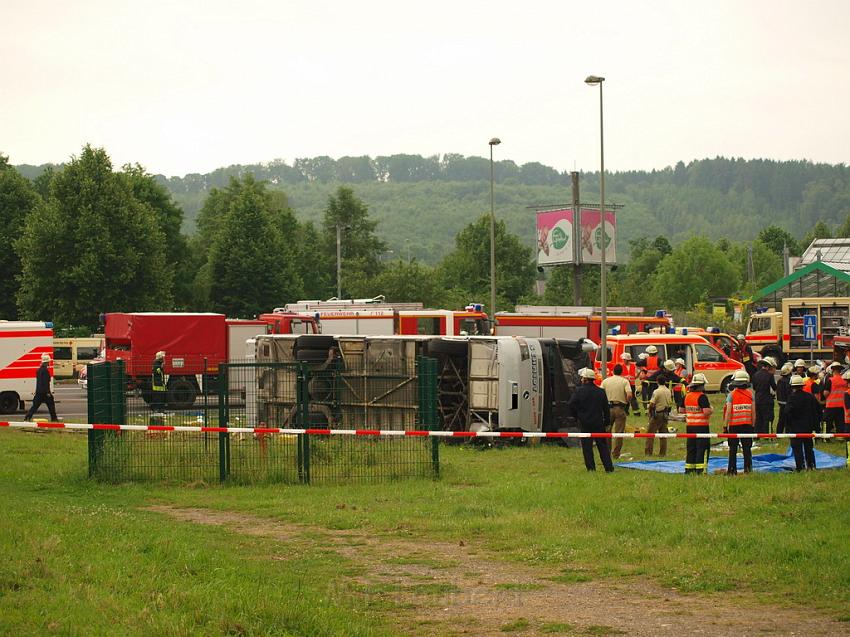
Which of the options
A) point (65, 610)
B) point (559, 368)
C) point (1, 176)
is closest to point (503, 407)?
point (559, 368)

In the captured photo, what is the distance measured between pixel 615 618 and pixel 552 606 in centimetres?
62

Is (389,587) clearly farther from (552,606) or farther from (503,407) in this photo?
(503,407)

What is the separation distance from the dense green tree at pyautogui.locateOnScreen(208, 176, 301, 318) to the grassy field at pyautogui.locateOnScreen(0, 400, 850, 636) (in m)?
56.0

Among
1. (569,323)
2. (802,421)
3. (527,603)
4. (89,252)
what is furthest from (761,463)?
(89,252)

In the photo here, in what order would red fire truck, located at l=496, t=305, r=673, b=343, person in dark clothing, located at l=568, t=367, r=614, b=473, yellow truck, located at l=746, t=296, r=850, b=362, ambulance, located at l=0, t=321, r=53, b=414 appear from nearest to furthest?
person in dark clothing, located at l=568, t=367, r=614, b=473, ambulance, located at l=0, t=321, r=53, b=414, red fire truck, located at l=496, t=305, r=673, b=343, yellow truck, located at l=746, t=296, r=850, b=362

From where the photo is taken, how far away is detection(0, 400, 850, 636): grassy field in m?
8.34

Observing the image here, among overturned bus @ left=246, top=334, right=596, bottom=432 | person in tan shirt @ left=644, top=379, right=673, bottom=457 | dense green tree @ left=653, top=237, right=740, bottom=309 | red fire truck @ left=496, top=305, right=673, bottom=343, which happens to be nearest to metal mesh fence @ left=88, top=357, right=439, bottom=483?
overturned bus @ left=246, top=334, right=596, bottom=432

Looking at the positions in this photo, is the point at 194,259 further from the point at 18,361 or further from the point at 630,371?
the point at 630,371

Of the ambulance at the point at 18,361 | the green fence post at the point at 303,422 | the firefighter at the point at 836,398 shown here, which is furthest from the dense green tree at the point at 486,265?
the green fence post at the point at 303,422

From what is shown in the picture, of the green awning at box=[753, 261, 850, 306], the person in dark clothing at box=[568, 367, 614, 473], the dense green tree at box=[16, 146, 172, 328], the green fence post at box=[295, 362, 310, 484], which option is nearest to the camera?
the green fence post at box=[295, 362, 310, 484]

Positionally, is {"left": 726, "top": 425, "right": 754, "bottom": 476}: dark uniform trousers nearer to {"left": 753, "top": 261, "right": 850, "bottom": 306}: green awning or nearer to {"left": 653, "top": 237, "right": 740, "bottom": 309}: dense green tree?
{"left": 753, "top": 261, "right": 850, "bottom": 306}: green awning

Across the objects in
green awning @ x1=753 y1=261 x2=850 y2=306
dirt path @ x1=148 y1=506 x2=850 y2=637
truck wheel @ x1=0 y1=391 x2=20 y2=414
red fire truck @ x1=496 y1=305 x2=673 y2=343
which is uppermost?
green awning @ x1=753 y1=261 x2=850 y2=306

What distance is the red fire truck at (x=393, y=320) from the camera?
140ft

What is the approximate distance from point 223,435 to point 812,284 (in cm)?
5671
